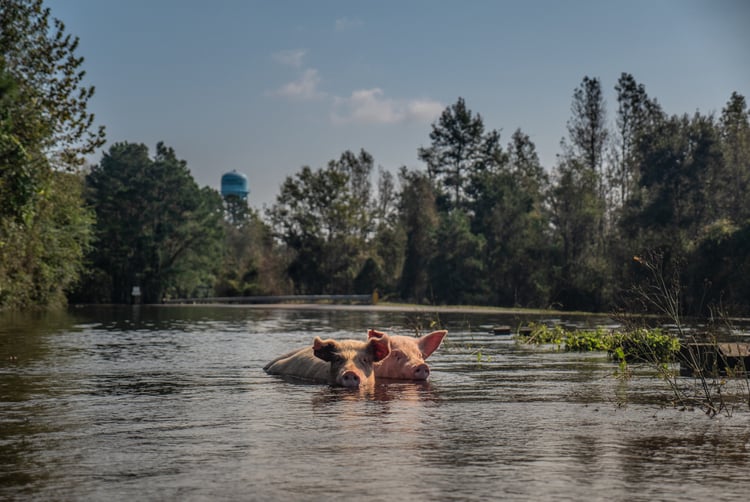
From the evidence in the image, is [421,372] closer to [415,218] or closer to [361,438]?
[361,438]

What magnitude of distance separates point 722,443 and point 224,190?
17081 centimetres

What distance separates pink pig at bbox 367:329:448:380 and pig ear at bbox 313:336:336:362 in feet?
2.45

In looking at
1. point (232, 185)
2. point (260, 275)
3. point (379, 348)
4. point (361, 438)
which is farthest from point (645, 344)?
point (232, 185)

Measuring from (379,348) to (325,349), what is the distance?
103cm

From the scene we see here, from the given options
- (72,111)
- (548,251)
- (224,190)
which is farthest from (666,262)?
(224,190)

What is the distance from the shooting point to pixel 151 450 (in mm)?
10242

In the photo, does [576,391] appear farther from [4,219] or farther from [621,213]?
[621,213]

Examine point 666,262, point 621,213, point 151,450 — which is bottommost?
point 151,450

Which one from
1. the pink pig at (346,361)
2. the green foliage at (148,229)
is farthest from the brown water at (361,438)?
the green foliage at (148,229)

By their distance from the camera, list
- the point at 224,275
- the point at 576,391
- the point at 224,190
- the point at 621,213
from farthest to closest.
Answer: the point at 224,190 → the point at 224,275 → the point at 621,213 → the point at 576,391

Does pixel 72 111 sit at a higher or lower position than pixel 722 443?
higher

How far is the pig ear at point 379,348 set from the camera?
1677 centimetres

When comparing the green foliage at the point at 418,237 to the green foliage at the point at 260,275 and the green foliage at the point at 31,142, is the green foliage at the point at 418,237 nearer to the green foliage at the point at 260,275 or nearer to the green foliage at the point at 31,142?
the green foliage at the point at 260,275

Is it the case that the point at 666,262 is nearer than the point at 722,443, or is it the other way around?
the point at 722,443
